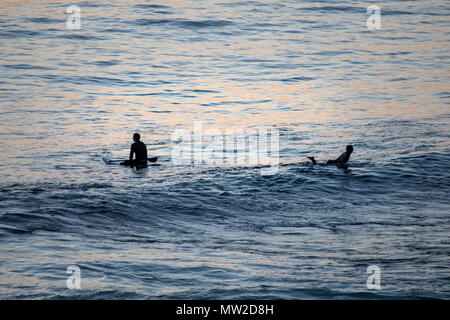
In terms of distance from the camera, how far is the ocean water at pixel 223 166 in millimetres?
10094

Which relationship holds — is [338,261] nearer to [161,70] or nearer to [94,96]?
[94,96]

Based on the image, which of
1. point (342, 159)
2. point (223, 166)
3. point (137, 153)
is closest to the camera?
point (137, 153)

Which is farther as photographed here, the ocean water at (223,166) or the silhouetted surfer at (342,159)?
the silhouetted surfer at (342,159)

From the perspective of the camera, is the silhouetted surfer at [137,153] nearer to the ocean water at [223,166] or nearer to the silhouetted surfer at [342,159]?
the ocean water at [223,166]

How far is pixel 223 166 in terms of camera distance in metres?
18.0

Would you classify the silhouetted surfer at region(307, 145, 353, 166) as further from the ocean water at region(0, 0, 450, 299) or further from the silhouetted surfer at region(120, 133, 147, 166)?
the silhouetted surfer at region(120, 133, 147, 166)

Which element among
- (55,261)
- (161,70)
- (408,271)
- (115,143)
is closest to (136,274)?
(55,261)

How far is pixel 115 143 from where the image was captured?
20.3 m

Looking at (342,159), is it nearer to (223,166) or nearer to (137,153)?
(223,166)

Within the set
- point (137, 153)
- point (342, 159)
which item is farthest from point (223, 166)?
point (342, 159)

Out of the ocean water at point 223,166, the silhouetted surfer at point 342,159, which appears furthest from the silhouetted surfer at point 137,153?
the silhouetted surfer at point 342,159

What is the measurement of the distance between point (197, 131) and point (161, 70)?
994cm

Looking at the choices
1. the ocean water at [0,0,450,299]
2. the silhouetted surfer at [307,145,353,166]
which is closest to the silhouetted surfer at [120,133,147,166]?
the ocean water at [0,0,450,299]

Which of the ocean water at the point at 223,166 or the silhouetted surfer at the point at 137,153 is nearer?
the ocean water at the point at 223,166
